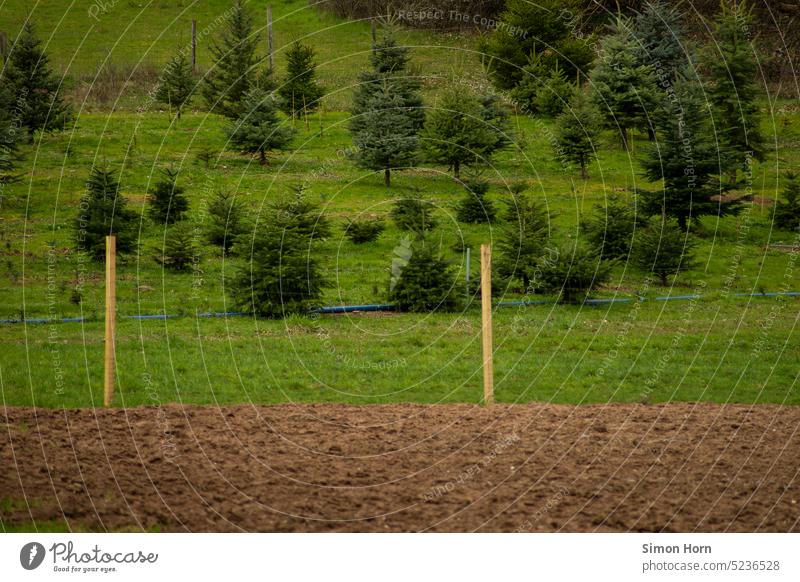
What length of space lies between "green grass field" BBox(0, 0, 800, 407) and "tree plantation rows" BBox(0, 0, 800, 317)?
692 millimetres

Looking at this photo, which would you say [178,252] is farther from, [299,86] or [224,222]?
Answer: [299,86]

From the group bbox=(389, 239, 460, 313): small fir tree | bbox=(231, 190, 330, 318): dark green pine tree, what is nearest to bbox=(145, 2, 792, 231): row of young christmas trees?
bbox=(389, 239, 460, 313): small fir tree

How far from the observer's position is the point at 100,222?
24.8 meters

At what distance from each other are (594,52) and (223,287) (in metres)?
32.4

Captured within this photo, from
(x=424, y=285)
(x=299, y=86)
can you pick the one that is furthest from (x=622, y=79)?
(x=424, y=285)

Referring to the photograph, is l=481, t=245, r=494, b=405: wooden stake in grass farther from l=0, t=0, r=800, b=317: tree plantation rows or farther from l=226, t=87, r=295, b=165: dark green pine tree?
l=226, t=87, r=295, b=165: dark green pine tree

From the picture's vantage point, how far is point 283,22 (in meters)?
67.6

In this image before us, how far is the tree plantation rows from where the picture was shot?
22.2m

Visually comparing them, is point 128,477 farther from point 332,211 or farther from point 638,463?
point 332,211

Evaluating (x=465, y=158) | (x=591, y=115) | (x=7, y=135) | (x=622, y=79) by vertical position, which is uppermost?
(x=622, y=79)

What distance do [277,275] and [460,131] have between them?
14.3m

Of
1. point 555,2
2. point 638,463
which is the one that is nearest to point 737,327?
point 638,463

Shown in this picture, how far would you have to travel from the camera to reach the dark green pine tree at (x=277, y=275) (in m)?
20.7

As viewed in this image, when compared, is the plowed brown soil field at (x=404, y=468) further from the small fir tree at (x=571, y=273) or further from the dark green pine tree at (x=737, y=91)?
the dark green pine tree at (x=737, y=91)
